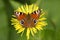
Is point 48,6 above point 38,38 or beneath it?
above

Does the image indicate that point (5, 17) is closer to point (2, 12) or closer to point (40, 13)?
point (2, 12)

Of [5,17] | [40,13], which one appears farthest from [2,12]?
[40,13]

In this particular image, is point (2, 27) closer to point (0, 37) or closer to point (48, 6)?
point (0, 37)
